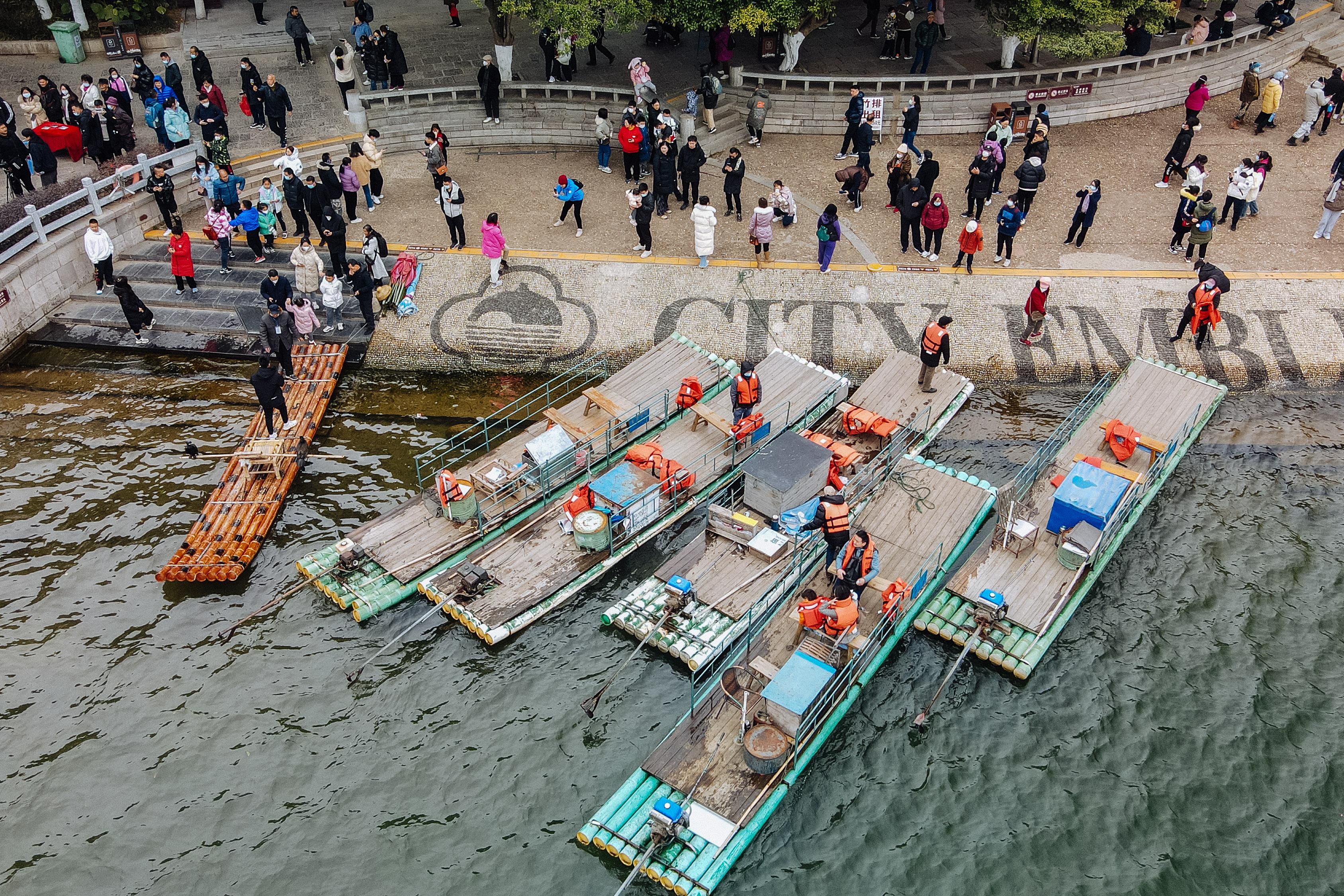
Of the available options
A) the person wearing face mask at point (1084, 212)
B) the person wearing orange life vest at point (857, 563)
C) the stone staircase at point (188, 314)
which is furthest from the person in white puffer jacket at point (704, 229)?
the person wearing orange life vest at point (857, 563)

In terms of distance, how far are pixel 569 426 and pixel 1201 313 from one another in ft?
51.1

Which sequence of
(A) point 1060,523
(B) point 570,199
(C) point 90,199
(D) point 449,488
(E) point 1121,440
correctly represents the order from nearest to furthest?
1. (A) point 1060,523
2. (D) point 449,488
3. (E) point 1121,440
4. (C) point 90,199
5. (B) point 570,199

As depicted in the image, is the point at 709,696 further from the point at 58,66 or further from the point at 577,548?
the point at 58,66

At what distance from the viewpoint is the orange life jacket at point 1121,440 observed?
22.8m

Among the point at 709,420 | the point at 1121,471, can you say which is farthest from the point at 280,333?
the point at 1121,471

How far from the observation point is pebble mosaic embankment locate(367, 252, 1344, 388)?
2616 cm

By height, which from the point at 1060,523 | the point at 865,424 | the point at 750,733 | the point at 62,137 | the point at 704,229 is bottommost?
the point at 750,733

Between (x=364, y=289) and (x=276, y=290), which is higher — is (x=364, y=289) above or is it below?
below

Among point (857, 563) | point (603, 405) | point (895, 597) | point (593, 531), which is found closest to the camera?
point (857, 563)

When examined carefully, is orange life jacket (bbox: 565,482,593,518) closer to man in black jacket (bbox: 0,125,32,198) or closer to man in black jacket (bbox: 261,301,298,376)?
man in black jacket (bbox: 261,301,298,376)

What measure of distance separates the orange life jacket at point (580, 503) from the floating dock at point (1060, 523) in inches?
272

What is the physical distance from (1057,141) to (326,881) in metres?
30.0

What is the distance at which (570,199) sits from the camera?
2864 centimetres

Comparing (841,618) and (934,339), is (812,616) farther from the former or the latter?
(934,339)
